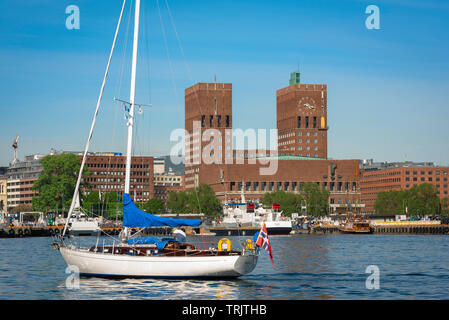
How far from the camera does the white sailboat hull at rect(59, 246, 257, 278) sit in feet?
163

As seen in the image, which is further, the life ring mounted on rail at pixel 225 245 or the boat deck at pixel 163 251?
the life ring mounted on rail at pixel 225 245

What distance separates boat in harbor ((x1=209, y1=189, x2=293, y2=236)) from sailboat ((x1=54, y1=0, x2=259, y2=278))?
115m

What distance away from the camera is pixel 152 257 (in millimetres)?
49375

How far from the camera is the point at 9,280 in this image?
55.3 meters

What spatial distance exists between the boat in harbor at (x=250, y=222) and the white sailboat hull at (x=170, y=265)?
117 metres

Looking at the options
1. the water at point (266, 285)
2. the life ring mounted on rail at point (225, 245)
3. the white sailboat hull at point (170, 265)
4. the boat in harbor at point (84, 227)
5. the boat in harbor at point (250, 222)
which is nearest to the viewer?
the water at point (266, 285)

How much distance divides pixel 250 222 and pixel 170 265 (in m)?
132

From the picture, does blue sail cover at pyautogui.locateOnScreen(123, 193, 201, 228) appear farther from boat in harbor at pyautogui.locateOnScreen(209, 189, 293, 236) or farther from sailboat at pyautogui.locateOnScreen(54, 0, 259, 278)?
boat in harbor at pyautogui.locateOnScreen(209, 189, 293, 236)

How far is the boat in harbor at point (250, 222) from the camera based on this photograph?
Result: 173 meters

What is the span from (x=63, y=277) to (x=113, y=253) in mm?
8197

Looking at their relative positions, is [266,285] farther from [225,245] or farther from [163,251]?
[163,251]

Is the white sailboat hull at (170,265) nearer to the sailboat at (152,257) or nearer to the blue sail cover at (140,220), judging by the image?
the sailboat at (152,257)

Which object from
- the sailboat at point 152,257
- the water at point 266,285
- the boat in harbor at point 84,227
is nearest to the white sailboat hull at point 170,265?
the sailboat at point 152,257
